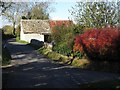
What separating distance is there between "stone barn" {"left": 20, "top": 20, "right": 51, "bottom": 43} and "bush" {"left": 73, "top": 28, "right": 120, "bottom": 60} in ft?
146

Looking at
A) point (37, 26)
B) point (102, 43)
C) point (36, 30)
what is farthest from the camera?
point (37, 26)

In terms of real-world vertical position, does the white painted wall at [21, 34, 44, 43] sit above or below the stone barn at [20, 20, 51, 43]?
below

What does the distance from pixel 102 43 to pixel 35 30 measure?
5028cm

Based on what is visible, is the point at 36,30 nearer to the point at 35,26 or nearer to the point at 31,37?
the point at 31,37

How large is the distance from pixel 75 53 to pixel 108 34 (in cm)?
673

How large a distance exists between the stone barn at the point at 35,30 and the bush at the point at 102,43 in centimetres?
4462

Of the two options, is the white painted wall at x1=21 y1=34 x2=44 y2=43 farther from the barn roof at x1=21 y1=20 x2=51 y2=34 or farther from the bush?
the bush

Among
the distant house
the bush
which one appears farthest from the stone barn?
the bush

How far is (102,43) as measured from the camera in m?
27.5

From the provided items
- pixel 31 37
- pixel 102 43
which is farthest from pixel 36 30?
pixel 102 43

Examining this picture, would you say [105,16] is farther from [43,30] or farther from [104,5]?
[43,30]

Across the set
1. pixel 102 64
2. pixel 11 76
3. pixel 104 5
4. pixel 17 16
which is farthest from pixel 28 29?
pixel 11 76

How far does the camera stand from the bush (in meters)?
26.8

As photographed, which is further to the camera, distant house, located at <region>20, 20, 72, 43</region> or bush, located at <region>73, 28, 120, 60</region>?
distant house, located at <region>20, 20, 72, 43</region>
